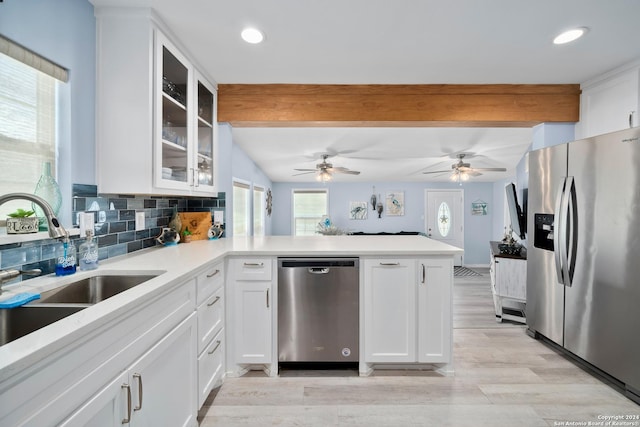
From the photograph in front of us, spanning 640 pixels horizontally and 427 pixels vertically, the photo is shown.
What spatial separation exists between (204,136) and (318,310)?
5.56 feet

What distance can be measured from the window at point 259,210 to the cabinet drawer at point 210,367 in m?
3.78

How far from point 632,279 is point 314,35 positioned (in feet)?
8.52

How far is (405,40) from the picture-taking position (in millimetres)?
1927

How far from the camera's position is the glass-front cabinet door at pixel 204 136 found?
2.23 meters

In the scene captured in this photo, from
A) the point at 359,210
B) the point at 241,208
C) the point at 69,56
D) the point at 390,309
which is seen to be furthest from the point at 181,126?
the point at 359,210

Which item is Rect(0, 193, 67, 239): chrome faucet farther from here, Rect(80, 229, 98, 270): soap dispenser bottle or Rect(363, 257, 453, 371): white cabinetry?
Rect(363, 257, 453, 371): white cabinetry

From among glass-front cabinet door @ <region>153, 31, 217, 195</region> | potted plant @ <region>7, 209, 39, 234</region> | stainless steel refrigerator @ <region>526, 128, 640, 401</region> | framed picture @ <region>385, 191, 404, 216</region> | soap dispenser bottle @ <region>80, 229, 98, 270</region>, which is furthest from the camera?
framed picture @ <region>385, 191, 404, 216</region>

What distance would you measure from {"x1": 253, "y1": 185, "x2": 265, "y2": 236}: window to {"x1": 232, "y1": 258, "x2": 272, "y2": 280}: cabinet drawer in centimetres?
362

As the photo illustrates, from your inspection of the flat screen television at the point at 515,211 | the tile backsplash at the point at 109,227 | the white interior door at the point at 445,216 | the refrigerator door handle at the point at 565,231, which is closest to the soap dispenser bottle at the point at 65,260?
the tile backsplash at the point at 109,227

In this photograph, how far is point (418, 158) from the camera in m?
5.07

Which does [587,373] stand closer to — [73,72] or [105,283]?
[105,283]

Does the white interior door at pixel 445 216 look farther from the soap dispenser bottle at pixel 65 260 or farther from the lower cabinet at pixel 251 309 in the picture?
the soap dispenser bottle at pixel 65 260

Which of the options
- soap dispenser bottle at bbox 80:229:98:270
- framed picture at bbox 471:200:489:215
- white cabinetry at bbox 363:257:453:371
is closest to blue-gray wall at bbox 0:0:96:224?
soap dispenser bottle at bbox 80:229:98:270

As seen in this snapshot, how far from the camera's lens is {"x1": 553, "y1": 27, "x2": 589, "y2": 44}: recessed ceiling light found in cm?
181
